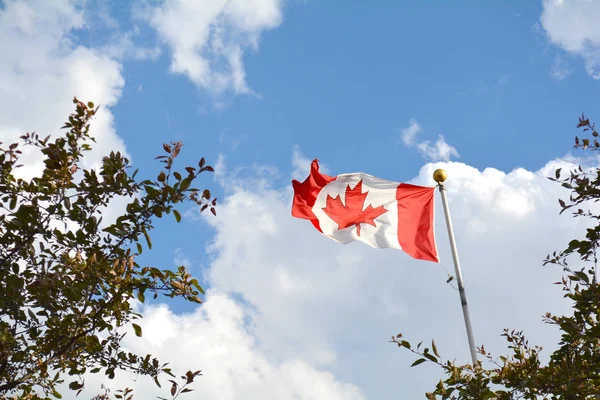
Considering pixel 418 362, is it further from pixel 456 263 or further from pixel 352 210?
pixel 352 210

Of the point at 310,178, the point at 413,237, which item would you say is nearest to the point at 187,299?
the point at 413,237

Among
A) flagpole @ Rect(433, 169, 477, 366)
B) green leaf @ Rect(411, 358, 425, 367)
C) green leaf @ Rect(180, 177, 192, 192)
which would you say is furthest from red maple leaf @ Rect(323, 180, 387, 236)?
green leaf @ Rect(180, 177, 192, 192)

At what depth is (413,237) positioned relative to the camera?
1205cm

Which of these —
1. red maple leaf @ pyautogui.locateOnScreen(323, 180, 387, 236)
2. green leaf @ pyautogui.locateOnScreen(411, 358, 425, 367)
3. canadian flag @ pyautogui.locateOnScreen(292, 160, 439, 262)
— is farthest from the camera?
red maple leaf @ pyautogui.locateOnScreen(323, 180, 387, 236)

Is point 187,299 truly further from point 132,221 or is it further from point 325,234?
point 325,234

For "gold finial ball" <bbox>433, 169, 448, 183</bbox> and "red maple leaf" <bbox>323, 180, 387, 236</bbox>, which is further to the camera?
"red maple leaf" <bbox>323, 180, 387, 236</bbox>

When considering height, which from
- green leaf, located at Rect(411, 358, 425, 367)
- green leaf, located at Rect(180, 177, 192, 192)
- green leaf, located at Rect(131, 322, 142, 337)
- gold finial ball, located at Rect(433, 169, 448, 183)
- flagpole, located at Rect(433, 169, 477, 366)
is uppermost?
gold finial ball, located at Rect(433, 169, 448, 183)

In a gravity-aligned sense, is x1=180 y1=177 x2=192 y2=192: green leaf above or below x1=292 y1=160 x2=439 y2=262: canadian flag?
below

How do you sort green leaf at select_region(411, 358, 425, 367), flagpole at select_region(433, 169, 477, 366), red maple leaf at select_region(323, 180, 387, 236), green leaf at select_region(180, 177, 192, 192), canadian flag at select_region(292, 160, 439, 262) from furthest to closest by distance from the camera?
red maple leaf at select_region(323, 180, 387, 236), canadian flag at select_region(292, 160, 439, 262), flagpole at select_region(433, 169, 477, 366), green leaf at select_region(411, 358, 425, 367), green leaf at select_region(180, 177, 192, 192)

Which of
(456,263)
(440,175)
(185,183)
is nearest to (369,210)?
(440,175)

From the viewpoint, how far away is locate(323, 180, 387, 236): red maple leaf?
12.7 meters

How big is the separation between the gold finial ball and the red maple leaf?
1348mm

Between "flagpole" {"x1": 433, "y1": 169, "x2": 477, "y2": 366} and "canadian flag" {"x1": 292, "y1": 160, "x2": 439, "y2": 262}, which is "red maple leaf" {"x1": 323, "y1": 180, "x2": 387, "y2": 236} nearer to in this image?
"canadian flag" {"x1": 292, "y1": 160, "x2": 439, "y2": 262}

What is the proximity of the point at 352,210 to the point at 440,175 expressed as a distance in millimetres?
2183
